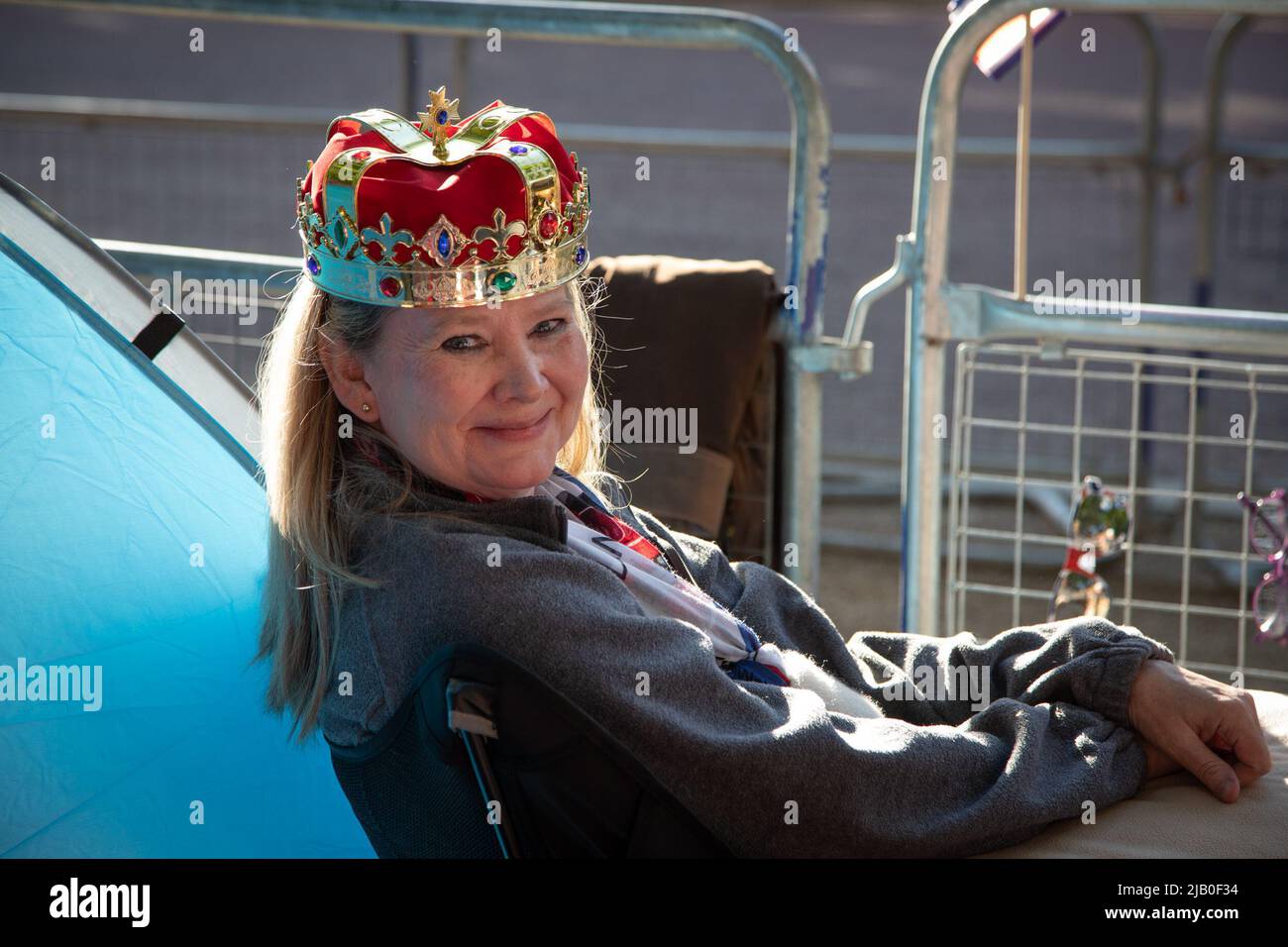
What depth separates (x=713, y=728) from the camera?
1824mm

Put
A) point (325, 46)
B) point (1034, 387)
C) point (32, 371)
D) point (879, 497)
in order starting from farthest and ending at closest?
point (325, 46)
point (1034, 387)
point (879, 497)
point (32, 371)

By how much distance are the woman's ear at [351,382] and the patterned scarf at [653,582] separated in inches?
7.0

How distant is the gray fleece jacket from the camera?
177 centimetres

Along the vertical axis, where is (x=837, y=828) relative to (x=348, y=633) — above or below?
below

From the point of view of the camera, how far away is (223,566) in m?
2.45

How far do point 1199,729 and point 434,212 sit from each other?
49.4 inches

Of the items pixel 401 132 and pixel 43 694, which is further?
pixel 43 694

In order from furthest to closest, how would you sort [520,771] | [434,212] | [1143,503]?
1. [1143,503]
2. [434,212]
3. [520,771]

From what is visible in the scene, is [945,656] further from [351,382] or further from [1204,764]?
[351,382]

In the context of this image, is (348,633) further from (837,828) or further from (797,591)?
(797,591)

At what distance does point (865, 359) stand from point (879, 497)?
262 centimetres

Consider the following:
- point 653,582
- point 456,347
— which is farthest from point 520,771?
point 456,347

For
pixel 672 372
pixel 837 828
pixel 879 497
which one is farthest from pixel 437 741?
pixel 879 497

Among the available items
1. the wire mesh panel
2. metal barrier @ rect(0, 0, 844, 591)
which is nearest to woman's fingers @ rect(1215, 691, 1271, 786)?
metal barrier @ rect(0, 0, 844, 591)
